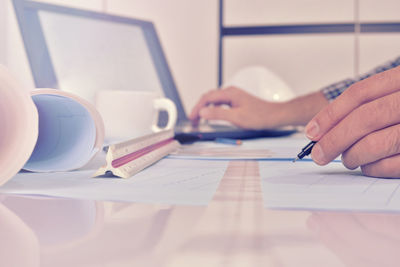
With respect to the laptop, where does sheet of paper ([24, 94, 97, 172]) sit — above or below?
below

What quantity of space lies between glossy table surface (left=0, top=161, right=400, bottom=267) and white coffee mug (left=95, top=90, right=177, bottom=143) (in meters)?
0.60

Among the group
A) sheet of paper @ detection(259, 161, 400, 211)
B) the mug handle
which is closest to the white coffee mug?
the mug handle

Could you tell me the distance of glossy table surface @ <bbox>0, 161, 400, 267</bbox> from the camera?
0.63 ft

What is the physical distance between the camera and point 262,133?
1.01 meters

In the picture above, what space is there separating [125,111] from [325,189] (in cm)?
62

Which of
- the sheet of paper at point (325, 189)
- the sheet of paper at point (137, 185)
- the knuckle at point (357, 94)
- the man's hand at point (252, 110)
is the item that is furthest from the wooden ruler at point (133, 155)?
the man's hand at point (252, 110)

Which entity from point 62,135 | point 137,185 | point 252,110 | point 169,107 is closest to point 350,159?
point 137,185

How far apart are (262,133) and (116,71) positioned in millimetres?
483

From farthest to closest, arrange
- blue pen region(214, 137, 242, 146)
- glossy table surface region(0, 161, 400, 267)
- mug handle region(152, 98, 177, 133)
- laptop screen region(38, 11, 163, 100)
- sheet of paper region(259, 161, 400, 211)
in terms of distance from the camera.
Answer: laptop screen region(38, 11, 163, 100), mug handle region(152, 98, 177, 133), blue pen region(214, 137, 242, 146), sheet of paper region(259, 161, 400, 211), glossy table surface region(0, 161, 400, 267)

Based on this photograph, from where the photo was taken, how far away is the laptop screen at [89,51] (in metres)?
1.01

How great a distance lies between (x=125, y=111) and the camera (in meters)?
0.91

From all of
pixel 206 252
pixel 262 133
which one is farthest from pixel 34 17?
pixel 206 252

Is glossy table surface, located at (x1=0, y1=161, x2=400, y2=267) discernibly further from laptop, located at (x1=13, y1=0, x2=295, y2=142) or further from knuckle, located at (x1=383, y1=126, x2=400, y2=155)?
laptop, located at (x1=13, y1=0, x2=295, y2=142)

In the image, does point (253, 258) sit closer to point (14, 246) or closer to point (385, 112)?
point (14, 246)
